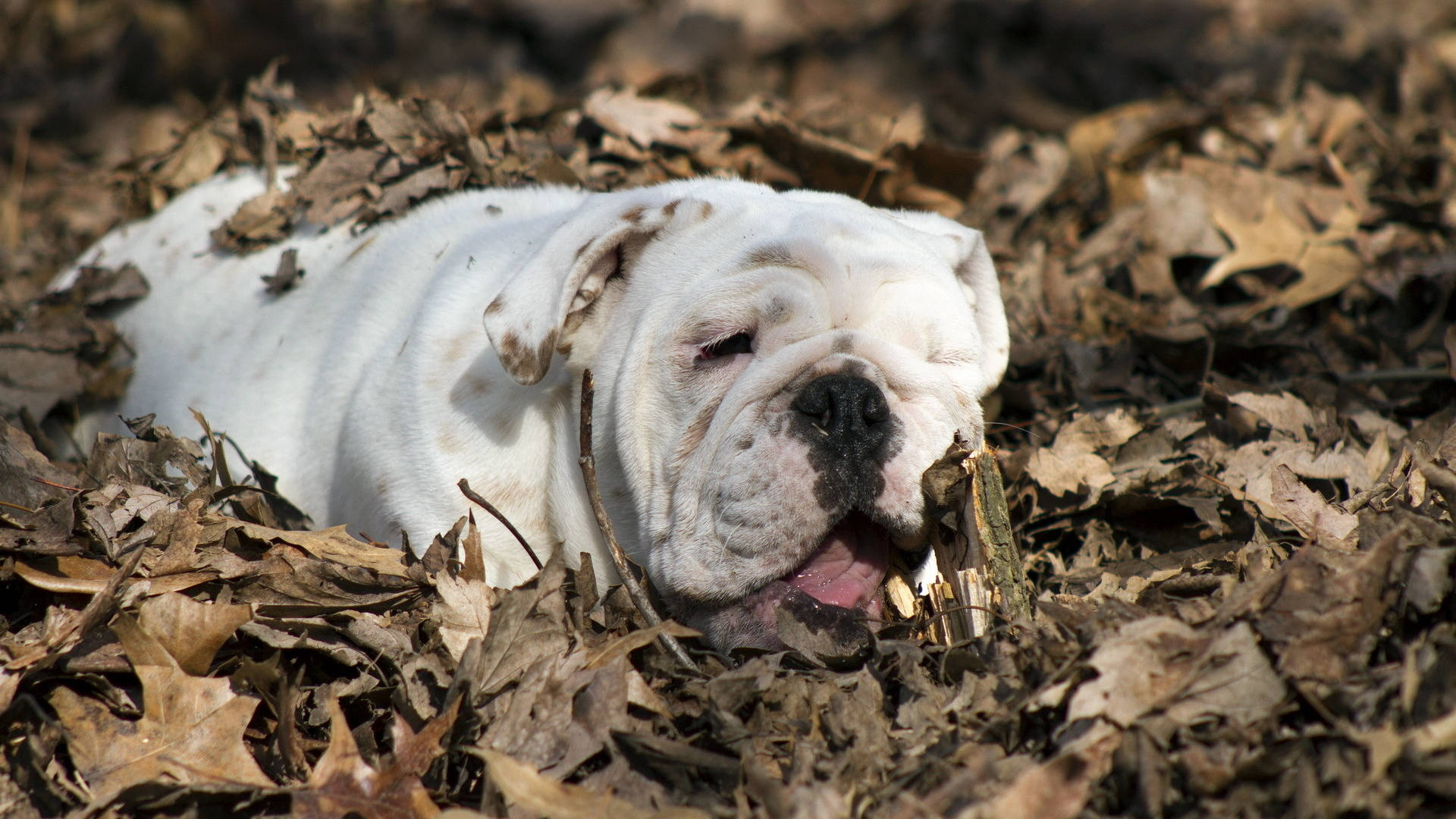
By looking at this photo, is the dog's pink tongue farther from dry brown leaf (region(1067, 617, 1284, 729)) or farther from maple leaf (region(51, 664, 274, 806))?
maple leaf (region(51, 664, 274, 806))

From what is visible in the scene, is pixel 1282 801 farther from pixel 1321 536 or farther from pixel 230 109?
pixel 230 109

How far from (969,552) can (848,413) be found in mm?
467

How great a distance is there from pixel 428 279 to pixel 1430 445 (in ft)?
11.0

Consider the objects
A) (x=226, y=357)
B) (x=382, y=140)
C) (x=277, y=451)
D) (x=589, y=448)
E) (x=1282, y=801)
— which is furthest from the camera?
(x=382, y=140)

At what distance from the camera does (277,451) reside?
158 inches

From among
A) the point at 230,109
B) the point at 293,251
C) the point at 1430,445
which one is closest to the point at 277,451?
the point at 293,251

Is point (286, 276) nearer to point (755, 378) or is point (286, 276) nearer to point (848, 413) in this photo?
point (755, 378)

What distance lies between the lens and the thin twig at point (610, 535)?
2822mm

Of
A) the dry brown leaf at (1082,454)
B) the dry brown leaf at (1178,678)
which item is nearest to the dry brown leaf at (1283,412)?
the dry brown leaf at (1082,454)

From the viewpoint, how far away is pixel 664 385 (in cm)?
319

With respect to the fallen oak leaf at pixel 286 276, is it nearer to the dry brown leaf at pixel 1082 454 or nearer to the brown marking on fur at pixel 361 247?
the brown marking on fur at pixel 361 247

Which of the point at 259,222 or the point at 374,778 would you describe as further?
the point at 259,222

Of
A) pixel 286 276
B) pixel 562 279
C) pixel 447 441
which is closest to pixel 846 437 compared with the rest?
pixel 562 279

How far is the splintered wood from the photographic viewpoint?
280 centimetres
